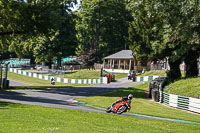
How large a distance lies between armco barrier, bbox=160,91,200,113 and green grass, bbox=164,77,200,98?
1.84 ft

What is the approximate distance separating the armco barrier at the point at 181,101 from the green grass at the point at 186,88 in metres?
0.56

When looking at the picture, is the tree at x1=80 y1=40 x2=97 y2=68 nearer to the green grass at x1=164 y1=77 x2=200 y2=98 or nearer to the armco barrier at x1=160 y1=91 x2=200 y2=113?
the green grass at x1=164 y1=77 x2=200 y2=98

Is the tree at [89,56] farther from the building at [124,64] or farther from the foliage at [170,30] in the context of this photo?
the foliage at [170,30]

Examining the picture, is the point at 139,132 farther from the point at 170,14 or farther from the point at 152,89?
the point at 152,89

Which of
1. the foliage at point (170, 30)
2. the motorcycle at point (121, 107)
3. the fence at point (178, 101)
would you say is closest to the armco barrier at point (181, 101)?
the fence at point (178, 101)

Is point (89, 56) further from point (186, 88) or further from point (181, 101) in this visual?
point (181, 101)

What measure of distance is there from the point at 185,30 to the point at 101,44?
5402cm

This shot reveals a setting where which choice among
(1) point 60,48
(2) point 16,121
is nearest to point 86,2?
(1) point 60,48

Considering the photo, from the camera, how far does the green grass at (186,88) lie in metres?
21.4

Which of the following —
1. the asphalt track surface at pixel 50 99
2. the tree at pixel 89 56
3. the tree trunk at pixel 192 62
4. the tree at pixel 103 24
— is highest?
the tree at pixel 103 24

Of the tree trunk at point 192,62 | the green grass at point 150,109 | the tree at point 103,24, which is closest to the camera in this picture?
the green grass at point 150,109

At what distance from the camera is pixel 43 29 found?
29.4 meters

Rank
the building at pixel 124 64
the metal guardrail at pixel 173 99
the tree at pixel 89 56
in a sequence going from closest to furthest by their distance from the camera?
the metal guardrail at pixel 173 99 → the building at pixel 124 64 → the tree at pixel 89 56

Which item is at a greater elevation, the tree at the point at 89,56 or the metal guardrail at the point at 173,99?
the tree at the point at 89,56
